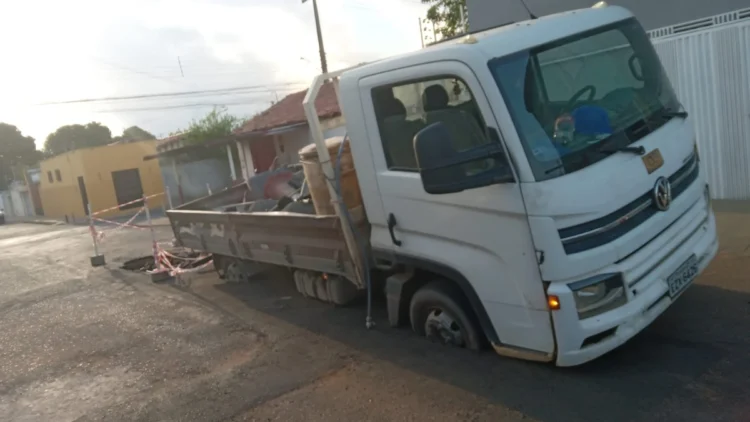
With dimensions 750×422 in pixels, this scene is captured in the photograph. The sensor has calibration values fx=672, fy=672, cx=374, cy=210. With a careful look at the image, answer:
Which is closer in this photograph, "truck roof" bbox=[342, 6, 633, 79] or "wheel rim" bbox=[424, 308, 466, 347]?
"truck roof" bbox=[342, 6, 633, 79]

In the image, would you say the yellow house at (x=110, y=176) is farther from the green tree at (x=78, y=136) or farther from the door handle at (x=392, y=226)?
the door handle at (x=392, y=226)

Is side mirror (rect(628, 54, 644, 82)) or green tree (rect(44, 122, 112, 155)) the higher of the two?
green tree (rect(44, 122, 112, 155))

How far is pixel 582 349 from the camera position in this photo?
4.20 metres

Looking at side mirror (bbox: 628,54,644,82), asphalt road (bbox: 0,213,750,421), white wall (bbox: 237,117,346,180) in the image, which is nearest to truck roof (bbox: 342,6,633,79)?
side mirror (bbox: 628,54,644,82)

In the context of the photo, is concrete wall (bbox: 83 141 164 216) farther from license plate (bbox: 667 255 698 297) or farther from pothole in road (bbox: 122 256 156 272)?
license plate (bbox: 667 255 698 297)

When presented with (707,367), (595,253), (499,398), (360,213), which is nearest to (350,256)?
(360,213)

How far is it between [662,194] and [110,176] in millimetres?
40419

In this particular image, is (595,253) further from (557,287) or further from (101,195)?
(101,195)

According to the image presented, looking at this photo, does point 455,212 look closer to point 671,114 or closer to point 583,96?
point 583,96

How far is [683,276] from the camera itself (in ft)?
15.1

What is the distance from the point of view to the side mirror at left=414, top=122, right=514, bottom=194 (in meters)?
4.12

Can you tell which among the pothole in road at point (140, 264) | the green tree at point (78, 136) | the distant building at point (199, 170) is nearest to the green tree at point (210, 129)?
the distant building at point (199, 170)

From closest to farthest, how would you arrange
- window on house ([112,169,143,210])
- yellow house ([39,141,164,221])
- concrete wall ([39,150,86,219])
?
yellow house ([39,141,164,221]) → window on house ([112,169,143,210]) → concrete wall ([39,150,86,219])

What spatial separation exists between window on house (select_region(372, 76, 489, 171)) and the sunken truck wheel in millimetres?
986
